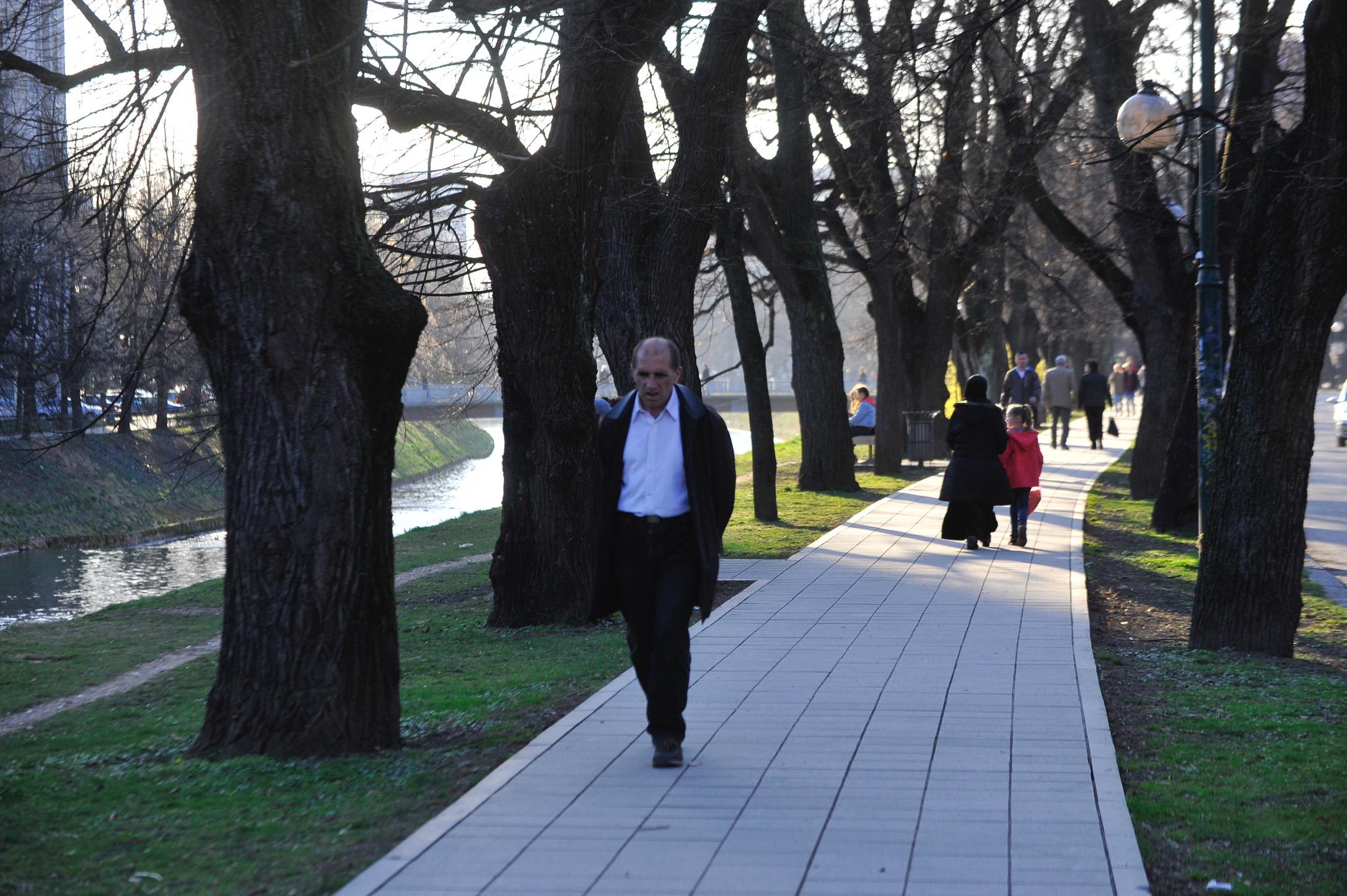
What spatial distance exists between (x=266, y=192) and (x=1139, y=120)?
7494 millimetres

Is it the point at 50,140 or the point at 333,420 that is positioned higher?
the point at 50,140

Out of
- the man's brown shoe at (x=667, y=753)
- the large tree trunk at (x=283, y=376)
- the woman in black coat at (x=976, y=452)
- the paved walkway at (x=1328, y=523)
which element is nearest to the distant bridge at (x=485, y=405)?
the paved walkway at (x=1328, y=523)

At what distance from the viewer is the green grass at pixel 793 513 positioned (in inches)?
588

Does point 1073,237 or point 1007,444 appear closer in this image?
point 1007,444

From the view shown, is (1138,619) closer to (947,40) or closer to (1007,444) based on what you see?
(1007,444)

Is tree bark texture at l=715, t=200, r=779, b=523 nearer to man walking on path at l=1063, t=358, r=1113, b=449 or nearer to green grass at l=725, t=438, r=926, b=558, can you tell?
green grass at l=725, t=438, r=926, b=558

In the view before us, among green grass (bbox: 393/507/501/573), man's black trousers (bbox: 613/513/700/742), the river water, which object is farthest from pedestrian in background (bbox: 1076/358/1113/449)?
man's black trousers (bbox: 613/513/700/742)

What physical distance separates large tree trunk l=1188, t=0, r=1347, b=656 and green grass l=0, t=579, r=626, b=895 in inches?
147

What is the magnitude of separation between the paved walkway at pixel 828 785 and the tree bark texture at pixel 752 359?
324 inches

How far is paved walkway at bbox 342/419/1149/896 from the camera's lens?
431 centimetres

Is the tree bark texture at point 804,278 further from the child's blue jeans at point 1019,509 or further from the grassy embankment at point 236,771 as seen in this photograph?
the grassy embankment at point 236,771

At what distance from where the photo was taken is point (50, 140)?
9117 millimetres

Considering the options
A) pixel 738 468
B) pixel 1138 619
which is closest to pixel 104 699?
pixel 1138 619

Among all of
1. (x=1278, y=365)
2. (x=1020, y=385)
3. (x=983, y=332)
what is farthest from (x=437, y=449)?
(x=1278, y=365)
